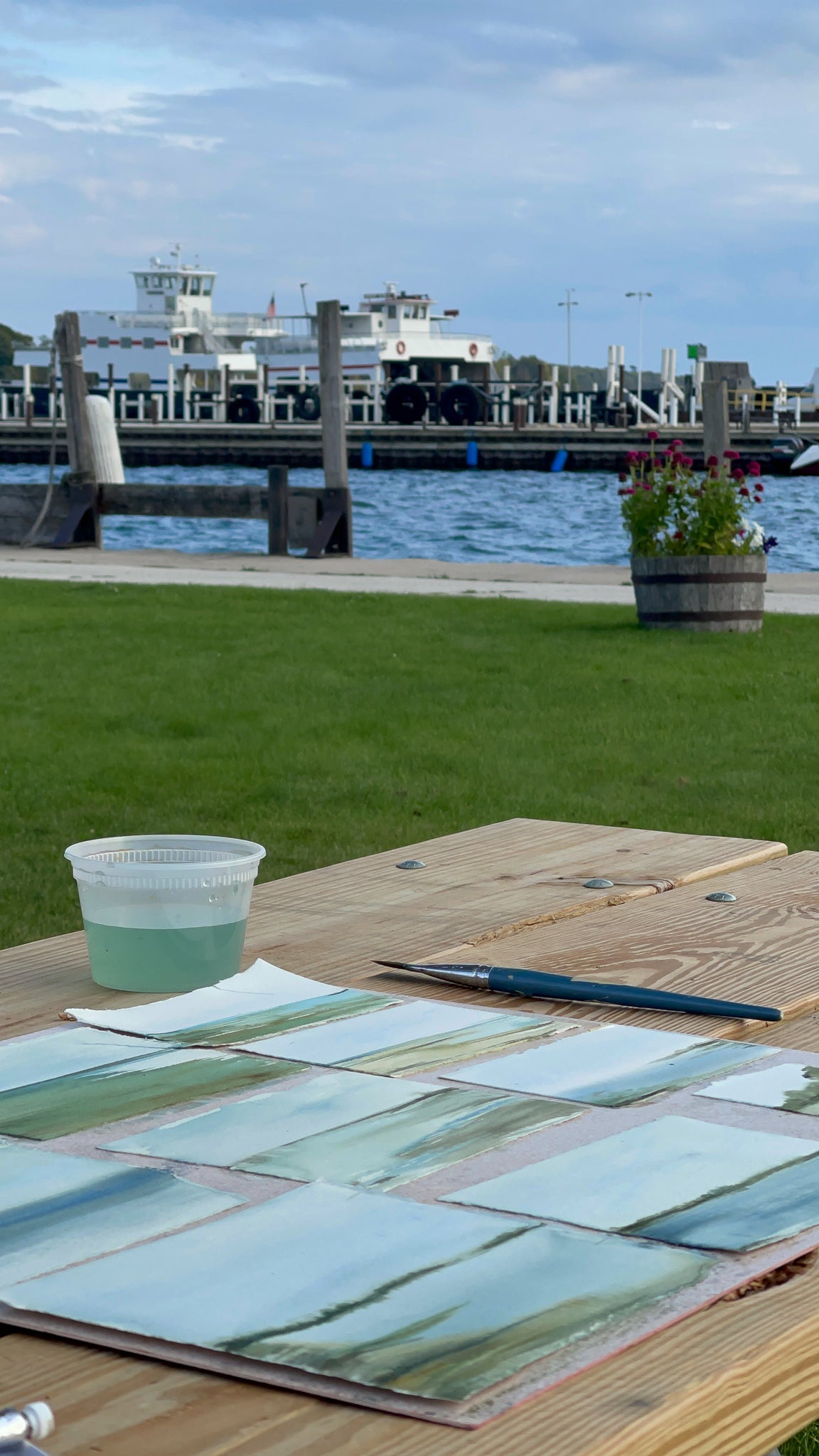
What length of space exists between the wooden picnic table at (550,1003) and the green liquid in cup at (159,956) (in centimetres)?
2

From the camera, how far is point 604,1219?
102 cm

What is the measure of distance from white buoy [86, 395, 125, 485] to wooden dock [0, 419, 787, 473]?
32.7 m

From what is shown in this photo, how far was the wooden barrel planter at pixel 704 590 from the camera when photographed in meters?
8.85

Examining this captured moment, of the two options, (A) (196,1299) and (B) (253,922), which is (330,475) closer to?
(B) (253,922)

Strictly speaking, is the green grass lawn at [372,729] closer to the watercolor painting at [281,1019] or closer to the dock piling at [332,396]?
the watercolor painting at [281,1019]

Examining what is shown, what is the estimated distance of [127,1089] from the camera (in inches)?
51.0

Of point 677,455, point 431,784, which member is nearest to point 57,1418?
point 431,784

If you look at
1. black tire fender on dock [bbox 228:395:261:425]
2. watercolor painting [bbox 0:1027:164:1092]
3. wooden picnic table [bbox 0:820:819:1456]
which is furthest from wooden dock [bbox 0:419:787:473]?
watercolor painting [bbox 0:1027:164:1092]

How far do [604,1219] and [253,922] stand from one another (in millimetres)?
967

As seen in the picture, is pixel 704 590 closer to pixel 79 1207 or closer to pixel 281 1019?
pixel 281 1019

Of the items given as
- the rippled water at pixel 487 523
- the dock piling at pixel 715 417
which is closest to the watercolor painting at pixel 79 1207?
the dock piling at pixel 715 417

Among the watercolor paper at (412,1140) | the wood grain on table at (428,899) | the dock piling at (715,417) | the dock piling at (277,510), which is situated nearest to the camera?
the watercolor paper at (412,1140)

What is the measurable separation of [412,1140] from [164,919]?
1.74 ft

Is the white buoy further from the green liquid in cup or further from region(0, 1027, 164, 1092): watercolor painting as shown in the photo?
region(0, 1027, 164, 1092): watercolor painting
